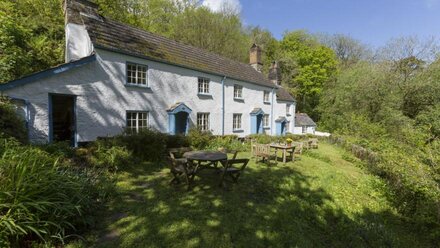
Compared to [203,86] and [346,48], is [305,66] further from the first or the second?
[203,86]

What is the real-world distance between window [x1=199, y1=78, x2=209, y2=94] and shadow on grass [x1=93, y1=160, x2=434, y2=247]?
960 cm

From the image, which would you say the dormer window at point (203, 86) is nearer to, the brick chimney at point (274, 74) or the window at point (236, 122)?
the window at point (236, 122)

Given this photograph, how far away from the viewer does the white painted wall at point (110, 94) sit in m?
9.04

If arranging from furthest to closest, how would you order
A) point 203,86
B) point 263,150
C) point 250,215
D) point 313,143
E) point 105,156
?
point 313,143 < point 203,86 < point 263,150 < point 105,156 < point 250,215

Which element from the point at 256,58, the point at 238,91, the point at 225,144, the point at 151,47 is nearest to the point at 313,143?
the point at 238,91

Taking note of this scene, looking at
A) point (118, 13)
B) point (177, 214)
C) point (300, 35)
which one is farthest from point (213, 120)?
point (300, 35)

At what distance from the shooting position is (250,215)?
17.5ft

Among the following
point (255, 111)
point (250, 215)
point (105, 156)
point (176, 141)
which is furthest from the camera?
point (255, 111)

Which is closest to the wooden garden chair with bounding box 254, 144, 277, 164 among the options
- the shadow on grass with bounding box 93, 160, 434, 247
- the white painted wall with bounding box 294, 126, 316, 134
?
the shadow on grass with bounding box 93, 160, 434, 247

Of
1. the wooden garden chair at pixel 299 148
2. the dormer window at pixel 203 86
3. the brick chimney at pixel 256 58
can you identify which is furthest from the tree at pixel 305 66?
the wooden garden chair at pixel 299 148

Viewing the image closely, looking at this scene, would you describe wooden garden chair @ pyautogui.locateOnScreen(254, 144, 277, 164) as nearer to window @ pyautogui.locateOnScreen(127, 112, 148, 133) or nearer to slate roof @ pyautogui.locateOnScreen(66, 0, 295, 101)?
window @ pyautogui.locateOnScreen(127, 112, 148, 133)

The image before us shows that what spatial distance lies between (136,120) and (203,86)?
5933 millimetres

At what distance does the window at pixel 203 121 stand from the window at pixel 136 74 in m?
4.86

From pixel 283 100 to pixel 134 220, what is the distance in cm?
2390
